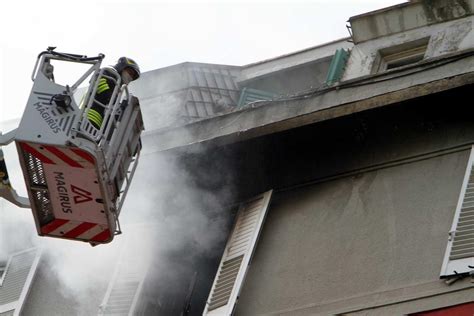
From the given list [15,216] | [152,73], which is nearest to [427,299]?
[15,216]

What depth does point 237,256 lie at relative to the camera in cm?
1355

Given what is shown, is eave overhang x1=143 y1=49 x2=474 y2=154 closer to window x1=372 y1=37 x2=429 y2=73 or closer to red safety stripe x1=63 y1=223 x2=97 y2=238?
red safety stripe x1=63 y1=223 x2=97 y2=238

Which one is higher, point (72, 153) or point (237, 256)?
point (237, 256)

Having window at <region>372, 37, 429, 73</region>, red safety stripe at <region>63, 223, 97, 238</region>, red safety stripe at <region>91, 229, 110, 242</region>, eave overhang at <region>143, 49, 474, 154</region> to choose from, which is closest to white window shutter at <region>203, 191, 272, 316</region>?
eave overhang at <region>143, 49, 474, 154</region>

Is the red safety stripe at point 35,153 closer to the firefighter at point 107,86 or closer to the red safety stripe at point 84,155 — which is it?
the red safety stripe at point 84,155

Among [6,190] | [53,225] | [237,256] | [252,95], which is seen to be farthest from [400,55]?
[6,190]

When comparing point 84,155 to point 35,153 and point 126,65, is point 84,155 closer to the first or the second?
point 35,153

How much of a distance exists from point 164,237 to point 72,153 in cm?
309

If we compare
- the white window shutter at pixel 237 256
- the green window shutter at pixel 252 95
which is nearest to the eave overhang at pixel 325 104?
the white window shutter at pixel 237 256

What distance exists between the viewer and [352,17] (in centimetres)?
1689

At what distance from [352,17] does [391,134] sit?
12.3 ft

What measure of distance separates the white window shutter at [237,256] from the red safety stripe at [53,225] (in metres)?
1.82

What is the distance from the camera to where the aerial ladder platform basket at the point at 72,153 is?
1167 centimetres

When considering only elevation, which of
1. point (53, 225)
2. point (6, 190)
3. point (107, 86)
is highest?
point (107, 86)
